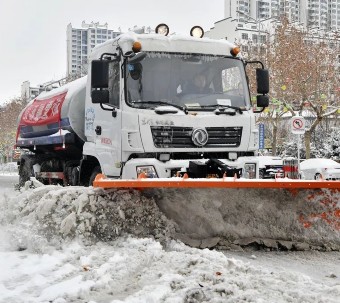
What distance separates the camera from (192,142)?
6840mm

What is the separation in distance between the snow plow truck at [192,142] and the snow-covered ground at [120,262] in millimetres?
306

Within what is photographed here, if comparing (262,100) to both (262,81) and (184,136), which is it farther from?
(184,136)

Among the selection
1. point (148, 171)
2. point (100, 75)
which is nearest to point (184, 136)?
point (148, 171)

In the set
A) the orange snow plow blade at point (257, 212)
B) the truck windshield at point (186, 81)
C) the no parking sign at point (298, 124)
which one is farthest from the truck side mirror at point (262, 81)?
the no parking sign at point (298, 124)

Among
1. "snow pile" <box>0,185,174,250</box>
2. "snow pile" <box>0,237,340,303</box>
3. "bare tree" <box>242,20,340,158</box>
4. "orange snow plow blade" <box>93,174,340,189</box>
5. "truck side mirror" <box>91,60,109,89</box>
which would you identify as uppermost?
"bare tree" <box>242,20,340,158</box>

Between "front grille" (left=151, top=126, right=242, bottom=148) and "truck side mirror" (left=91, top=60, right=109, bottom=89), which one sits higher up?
"truck side mirror" (left=91, top=60, right=109, bottom=89)

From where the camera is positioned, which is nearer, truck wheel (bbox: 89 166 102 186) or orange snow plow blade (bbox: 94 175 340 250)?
orange snow plow blade (bbox: 94 175 340 250)

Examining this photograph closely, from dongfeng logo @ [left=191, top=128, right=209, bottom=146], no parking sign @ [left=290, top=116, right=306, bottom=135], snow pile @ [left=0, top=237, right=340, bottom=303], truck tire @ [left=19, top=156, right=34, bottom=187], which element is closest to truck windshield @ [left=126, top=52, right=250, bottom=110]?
dongfeng logo @ [left=191, top=128, right=209, bottom=146]

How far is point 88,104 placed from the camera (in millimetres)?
8109

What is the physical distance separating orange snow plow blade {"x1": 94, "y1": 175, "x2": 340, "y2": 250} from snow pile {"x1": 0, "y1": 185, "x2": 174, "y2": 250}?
14 cm

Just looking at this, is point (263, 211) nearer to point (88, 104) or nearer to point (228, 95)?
point (228, 95)

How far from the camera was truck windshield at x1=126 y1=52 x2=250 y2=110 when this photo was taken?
6.86 metres

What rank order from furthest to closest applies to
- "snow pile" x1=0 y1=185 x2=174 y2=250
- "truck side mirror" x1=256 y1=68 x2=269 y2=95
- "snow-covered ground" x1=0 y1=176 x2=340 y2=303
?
"truck side mirror" x1=256 y1=68 x2=269 y2=95
"snow pile" x1=0 y1=185 x2=174 y2=250
"snow-covered ground" x1=0 y1=176 x2=340 y2=303

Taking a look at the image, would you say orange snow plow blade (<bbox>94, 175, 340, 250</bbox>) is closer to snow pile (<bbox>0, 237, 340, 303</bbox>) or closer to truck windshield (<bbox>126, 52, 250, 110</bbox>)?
snow pile (<bbox>0, 237, 340, 303</bbox>)
